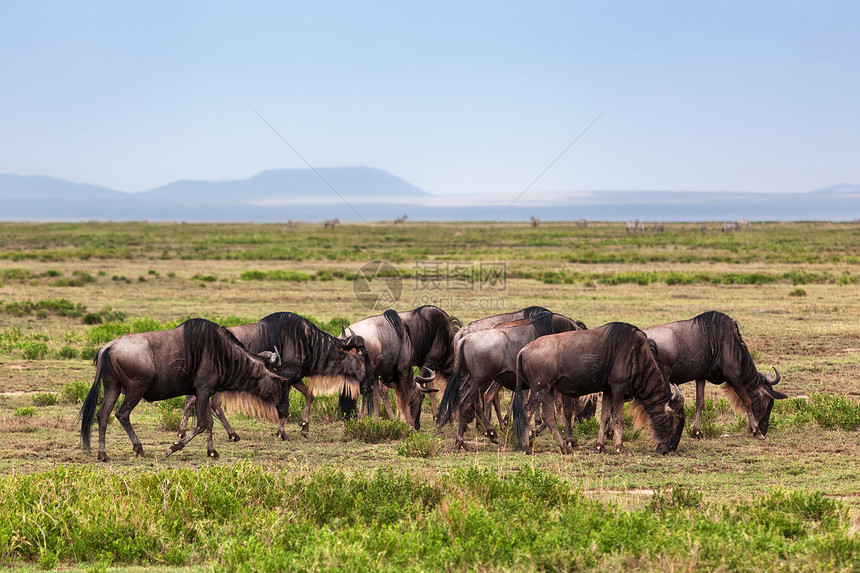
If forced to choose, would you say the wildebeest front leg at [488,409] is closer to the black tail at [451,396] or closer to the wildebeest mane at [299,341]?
the black tail at [451,396]

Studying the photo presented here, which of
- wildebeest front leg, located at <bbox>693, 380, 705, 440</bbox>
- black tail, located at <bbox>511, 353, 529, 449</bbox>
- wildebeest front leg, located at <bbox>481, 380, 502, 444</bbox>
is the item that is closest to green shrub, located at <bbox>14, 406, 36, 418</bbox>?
wildebeest front leg, located at <bbox>481, 380, 502, 444</bbox>

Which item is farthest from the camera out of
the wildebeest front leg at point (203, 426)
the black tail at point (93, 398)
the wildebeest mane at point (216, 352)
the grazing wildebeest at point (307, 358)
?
the grazing wildebeest at point (307, 358)

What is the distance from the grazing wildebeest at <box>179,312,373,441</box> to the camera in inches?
453

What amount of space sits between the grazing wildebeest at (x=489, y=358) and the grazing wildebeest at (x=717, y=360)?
1.56 metres

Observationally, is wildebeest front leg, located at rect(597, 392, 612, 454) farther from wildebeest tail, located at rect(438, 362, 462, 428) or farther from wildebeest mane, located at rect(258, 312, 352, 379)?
wildebeest mane, located at rect(258, 312, 352, 379)

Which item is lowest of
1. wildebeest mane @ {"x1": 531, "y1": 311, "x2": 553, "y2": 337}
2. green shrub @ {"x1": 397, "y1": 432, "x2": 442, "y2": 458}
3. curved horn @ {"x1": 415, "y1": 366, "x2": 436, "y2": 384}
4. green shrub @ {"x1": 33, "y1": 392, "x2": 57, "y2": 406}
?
green shrub @ {"x1": 33, "y1": 392, "x2": 57, "y2": 406}

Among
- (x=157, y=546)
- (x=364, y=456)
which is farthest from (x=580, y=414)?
(x=157, y=546)

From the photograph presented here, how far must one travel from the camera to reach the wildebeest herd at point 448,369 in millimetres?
9891

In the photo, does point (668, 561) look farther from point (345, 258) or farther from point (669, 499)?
point (345, 258)

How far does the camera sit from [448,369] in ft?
43.2

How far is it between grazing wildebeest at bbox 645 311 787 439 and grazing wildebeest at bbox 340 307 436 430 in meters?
3.49

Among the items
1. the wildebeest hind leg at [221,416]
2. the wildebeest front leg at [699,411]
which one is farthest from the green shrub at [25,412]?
the wildebeest front leg at [699,411]

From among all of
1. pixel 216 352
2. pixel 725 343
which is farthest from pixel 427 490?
pixel 725 343

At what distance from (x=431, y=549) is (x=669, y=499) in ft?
8.98
